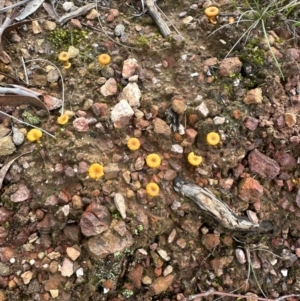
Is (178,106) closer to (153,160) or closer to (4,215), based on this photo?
(153,160)

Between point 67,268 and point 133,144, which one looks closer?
point 67,268

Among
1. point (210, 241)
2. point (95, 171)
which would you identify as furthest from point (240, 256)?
point (95, 171)

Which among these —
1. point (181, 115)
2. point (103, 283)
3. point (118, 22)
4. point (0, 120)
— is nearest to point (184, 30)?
point (118, 22)

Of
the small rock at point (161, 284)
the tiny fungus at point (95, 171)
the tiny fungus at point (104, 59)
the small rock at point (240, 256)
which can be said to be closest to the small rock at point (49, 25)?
the tiny fungus at point (104, 59)

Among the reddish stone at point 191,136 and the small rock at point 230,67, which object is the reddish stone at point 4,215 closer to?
the reddish stone at point 191,136

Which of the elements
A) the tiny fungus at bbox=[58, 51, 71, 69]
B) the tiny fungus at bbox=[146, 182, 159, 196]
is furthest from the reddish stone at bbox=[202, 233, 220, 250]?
the tiny fungus at bbox=[58, 51, 71, 69]

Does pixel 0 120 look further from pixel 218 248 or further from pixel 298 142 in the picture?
pixel 298 142

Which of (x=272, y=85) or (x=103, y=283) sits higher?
(x=272, y=85)

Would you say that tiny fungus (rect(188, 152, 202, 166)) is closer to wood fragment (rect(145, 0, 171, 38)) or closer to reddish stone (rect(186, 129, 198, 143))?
reddish stone (rect(186, 129, 198, 143))
